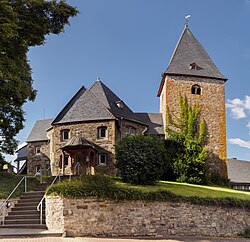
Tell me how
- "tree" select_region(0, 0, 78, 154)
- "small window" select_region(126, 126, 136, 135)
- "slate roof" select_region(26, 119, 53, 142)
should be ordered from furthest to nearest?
"slate roof" select_region(26, 119, 53, 142), "small window" select_region(126, 126, 136, 135), "tree" select_region(0, 0, 78, 154)

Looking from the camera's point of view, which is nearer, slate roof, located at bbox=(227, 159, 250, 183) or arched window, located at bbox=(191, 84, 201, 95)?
arched window, located at bbox=(191, 84, 201, 95)

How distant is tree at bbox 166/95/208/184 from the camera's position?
28922 millimetres

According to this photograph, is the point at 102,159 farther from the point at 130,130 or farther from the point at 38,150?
the point at 38,150

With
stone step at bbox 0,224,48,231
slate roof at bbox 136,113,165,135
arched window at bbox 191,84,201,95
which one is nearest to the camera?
stone step at bbox 0,224,48,231

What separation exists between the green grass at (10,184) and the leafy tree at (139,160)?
17.5 ft

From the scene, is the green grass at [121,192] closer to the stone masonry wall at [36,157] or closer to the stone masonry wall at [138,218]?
the stone masonry wall at [138,218]

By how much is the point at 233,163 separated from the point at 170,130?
55.6ft

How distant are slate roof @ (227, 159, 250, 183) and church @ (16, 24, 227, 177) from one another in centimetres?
1089

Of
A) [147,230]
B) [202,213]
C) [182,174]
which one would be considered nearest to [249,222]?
[202,213]

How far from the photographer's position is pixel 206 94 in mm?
32938

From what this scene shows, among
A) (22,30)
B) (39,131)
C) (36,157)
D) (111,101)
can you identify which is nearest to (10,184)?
(22,30)

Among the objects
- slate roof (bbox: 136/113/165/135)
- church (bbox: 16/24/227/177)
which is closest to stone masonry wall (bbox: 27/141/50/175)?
church (bbox: 16/24/227/177)

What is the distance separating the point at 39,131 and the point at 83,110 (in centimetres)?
973

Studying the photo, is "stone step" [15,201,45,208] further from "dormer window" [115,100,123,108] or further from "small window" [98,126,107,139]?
"dormer window" [115,100,123,108]
